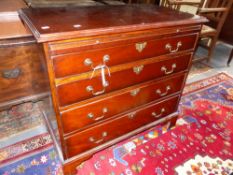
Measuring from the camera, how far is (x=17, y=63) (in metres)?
1.27

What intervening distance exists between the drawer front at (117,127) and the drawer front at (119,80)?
26cm

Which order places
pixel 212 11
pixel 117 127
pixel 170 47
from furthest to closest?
pixel 212 11, pixel 117 127, pixel 170 47

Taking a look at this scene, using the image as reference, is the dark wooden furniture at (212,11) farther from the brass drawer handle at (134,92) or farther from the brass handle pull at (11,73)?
the brass handle pull at (11,73)

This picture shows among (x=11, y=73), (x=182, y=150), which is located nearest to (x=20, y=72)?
(x=11, y=73)

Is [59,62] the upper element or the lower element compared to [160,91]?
upper

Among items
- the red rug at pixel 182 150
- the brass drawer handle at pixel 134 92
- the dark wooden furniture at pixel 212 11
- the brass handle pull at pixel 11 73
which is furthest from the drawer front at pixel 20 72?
the dark wooden furniture at pixel 212 11

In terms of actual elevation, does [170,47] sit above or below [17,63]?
above

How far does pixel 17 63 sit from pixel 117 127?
83cm

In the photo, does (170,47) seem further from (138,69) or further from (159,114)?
(159,114)

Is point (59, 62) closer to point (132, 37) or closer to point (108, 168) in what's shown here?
point (132, 37)

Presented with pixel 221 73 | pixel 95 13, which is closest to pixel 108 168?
pixel 95 13

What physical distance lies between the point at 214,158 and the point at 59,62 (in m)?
→ 1.43

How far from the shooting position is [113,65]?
1001 mm

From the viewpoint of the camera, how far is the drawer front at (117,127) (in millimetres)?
1146
